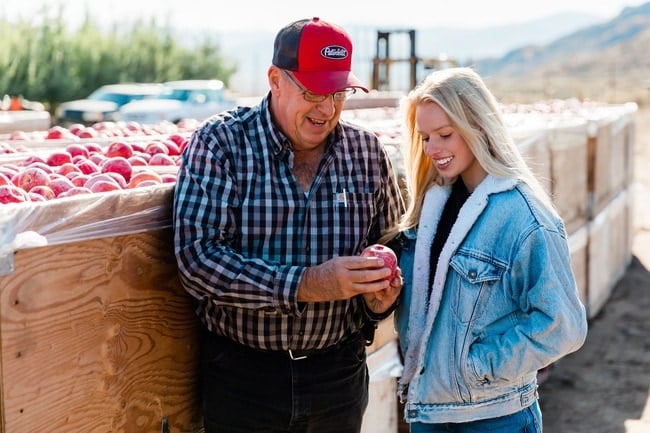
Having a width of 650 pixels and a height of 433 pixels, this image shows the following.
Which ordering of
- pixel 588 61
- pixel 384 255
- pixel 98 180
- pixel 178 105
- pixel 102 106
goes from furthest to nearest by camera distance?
1. pixel 588 61
2. pixel 102 106
3. pixel 178 105
4. pixel 98 180
5. pixel 384 255

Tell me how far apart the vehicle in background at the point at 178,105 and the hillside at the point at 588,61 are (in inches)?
1424

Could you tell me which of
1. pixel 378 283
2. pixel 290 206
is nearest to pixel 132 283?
pixel 290 206

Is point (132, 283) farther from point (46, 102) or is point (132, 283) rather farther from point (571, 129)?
point (46, 102)

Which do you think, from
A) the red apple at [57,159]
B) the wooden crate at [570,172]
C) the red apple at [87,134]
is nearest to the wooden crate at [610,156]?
the wooden crate at [570,172]

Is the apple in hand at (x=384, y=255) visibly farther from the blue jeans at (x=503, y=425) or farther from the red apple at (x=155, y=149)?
the red apple at (x=155, y=149)

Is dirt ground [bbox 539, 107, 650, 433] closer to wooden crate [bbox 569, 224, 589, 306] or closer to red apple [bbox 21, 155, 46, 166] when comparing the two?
wooden crate [bbox 569, 224, 589, 306]

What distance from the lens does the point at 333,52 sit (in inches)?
114

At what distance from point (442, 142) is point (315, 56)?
49cm

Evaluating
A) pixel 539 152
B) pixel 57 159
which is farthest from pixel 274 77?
pixel 539 152

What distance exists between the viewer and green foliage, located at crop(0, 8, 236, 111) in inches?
1144

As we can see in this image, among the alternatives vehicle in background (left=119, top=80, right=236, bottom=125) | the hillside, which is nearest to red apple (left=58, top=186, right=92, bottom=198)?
vehicle in background (left=119, top=80, right=236, bottom=125)

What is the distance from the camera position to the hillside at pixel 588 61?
7765 centimetres

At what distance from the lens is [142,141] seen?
5.05 m

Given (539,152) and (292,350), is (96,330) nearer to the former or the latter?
(292,350)
